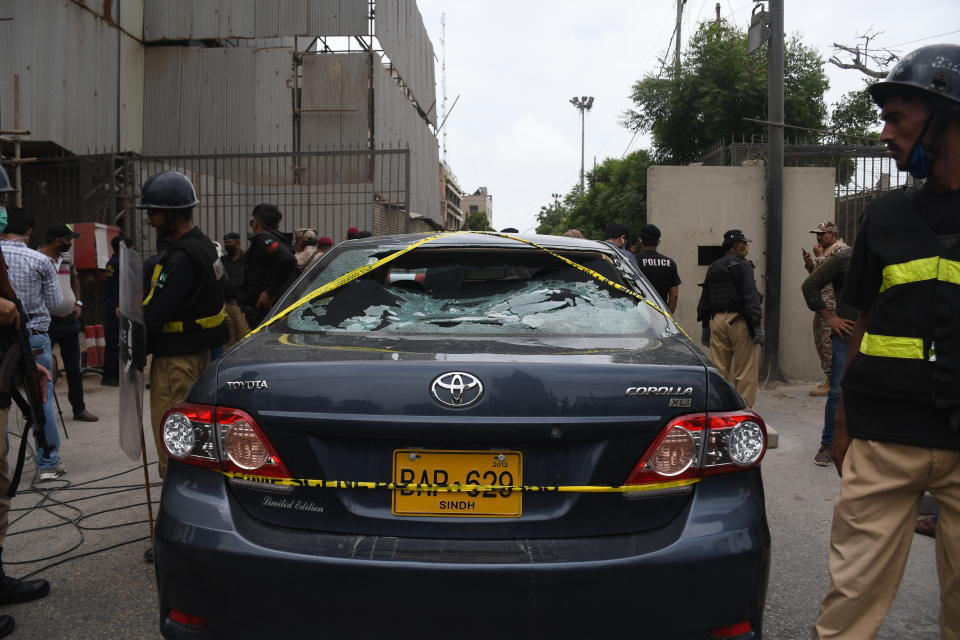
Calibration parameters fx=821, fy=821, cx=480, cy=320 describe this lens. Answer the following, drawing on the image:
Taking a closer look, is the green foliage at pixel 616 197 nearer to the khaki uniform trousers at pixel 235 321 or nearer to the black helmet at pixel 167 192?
the khaki uniform trousers at pixel 235 321

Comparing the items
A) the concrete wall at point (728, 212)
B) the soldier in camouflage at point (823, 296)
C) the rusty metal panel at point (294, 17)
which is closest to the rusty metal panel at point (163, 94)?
the rusty metal panel at point (294, 17)

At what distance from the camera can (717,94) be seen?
2120 cm

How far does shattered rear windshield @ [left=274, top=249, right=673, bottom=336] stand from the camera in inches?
110

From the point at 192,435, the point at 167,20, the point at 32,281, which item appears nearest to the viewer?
the point at 192,435

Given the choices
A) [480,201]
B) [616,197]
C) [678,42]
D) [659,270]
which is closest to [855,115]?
[678,42]

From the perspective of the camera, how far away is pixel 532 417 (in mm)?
2100

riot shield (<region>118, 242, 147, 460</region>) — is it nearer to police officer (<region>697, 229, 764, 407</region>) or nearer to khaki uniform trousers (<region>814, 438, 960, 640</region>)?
khaki uniform trousers (<region>814, 438, 960, 640</region>)

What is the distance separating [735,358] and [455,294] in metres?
5.02

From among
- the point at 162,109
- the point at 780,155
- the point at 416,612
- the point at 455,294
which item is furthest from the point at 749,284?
the point at 162,109

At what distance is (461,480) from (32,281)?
4704 millimetres

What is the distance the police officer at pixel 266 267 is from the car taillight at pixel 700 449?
4906mm

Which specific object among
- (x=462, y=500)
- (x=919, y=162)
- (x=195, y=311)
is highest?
(x=919, y=162)

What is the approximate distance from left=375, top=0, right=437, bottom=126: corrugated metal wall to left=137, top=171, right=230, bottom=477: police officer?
15.5 m

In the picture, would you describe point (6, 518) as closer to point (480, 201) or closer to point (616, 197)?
point (616, 197)
